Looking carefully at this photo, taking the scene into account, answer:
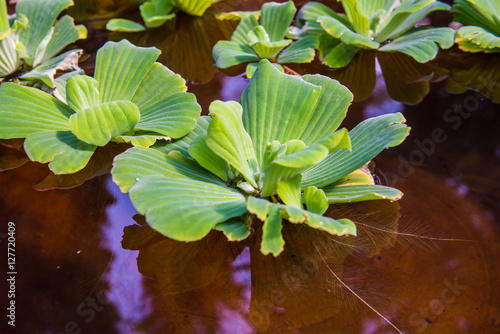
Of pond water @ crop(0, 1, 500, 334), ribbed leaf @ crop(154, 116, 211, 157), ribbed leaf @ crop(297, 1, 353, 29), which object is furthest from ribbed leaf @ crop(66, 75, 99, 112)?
ribbed leaf @ crop(297, 1, 353, 29)

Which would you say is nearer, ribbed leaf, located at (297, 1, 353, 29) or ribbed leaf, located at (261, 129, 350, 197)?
ribbed leaf, located at (261, 129, 350, 197)

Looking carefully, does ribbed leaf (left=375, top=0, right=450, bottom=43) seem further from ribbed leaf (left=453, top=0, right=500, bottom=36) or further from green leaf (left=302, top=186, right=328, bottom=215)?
green leaf (left=302, top=186, right=328, bottom=215)


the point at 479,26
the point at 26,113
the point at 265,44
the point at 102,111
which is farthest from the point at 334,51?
the point at 26,113

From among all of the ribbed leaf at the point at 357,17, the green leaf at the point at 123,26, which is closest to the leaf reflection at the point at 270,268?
the ribbed leaf at the point at 357,17

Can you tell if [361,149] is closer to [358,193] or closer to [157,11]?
[358,193]

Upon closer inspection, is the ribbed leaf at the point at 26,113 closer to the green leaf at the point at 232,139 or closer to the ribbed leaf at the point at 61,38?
the ribbed leaf at the point at 61,38

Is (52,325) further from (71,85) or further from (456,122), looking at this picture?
(456,122)
